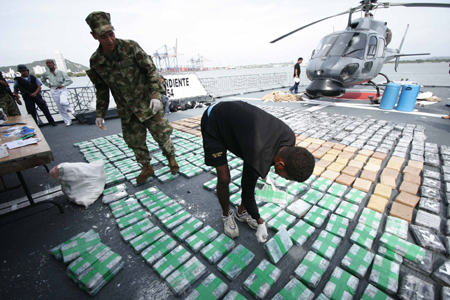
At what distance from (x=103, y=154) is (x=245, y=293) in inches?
157

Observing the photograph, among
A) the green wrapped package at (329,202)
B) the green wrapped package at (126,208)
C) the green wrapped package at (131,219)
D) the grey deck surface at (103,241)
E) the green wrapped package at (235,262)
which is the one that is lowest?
the grey deck surface at (103,241)

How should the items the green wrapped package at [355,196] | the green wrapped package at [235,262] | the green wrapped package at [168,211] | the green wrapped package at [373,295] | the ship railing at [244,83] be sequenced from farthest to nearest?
the ship railing at [244,83] → the green wrapped package at [355,196] → the green wrapped package at [168,211] → the green wrapped package at [235,262] → the green wrapped package at [373,295]

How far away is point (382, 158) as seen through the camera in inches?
139

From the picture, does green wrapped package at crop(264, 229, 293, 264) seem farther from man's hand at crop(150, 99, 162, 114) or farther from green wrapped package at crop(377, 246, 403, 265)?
man's hand at crop(150, 99, 162, 114)

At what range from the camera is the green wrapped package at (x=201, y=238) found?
1.96 m

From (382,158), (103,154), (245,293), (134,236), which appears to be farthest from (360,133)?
(103,154)

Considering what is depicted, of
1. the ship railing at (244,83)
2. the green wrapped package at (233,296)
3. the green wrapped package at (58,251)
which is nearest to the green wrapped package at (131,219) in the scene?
the green wrapped package at (58,251)

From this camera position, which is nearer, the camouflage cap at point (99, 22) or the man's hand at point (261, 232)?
the man's hand at point (261, 232)

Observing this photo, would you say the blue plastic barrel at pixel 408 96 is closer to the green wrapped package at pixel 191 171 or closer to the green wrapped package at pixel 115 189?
the green wrapped package at pixel 191 171

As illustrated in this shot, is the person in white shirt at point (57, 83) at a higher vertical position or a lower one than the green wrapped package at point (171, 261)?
higher

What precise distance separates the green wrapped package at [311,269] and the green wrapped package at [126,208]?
2.02 metres

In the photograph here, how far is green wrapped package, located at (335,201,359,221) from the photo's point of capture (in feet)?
7.36

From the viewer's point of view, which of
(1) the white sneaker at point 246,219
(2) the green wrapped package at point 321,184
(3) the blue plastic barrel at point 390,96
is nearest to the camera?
(1) the white sneaker at point 246,219

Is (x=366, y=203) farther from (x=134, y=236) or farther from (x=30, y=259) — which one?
(x=30, y=259)
